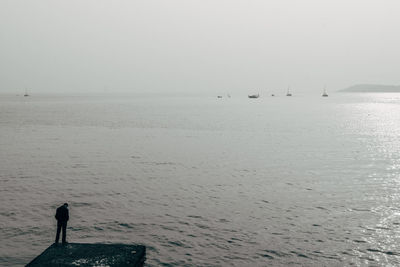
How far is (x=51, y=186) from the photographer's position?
31578 millimetres

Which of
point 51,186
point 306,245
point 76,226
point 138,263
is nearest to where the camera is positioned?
point 138,263

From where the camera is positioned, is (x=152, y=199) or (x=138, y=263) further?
(x=152, y=199)

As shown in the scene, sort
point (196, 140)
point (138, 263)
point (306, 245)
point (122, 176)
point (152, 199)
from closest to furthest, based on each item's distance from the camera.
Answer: point (138, 263), point (306, 245), point (152, 199), point (122, 176), point (196, 140)

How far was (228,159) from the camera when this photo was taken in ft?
152

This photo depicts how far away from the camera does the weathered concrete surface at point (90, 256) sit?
15.2m

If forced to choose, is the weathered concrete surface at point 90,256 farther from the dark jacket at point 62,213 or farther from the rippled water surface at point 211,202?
the rippled water surface at point 211,202

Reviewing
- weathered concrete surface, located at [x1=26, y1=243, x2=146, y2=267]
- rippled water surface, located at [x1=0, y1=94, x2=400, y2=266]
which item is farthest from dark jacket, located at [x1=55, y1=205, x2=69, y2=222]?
rippled water surface, located at [x1=0, y1=94, x2=400, y2=266]

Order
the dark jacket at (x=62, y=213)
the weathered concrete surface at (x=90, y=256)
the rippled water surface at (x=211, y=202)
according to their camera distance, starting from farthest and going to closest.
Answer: the rippled water surface at (x=211, y=202)
the dark jacket at (x=62, y=213)
the weathered concrete surface at (x=90, y=256)

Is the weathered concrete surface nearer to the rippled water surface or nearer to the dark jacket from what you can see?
the dark jacket

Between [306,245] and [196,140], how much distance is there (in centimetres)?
4635

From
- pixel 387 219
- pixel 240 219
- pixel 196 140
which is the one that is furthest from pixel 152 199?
pixel 196 140

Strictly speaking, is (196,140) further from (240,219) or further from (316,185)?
(240,219)

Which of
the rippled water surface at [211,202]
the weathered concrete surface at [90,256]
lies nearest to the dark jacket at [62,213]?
the weathered concrete surface at [90,256]

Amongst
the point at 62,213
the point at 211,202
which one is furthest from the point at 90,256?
the point at 211,202
